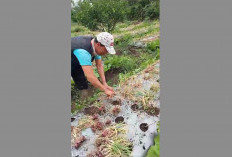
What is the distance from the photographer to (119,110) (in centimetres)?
322

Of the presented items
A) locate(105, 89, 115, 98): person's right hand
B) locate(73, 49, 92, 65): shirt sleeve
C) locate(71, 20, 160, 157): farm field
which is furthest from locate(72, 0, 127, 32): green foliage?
locate(105, 89, 115, 98): person's right hand

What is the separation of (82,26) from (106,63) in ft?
4.28

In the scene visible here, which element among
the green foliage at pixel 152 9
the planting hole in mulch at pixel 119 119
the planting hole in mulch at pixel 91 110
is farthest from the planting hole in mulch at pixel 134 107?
the green foliage at pixel 152 9

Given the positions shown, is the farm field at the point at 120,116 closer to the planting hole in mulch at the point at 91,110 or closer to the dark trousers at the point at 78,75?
the planting hole in mulch at the point at 91,110

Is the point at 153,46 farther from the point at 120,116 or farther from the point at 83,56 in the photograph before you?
the point at 83,56

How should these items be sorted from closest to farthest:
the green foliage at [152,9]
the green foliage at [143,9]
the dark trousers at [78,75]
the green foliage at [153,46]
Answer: the dark trousers at [78,75] < the green foliage at [153,46] < the green foliage at [143,9] < the green foliage at [152,9]

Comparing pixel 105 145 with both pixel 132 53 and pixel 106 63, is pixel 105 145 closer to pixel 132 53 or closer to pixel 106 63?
pixel 106 63

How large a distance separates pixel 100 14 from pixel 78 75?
7.93 feet

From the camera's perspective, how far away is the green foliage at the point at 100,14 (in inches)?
211

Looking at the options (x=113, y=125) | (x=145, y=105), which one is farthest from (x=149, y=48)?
(x=113, y=125)

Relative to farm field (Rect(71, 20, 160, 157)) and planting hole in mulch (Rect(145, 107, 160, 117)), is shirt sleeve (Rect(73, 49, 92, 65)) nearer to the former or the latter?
farm field (Rect(71, 20, 160, 157))

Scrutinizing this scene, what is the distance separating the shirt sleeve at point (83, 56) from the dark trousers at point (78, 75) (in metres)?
0.34

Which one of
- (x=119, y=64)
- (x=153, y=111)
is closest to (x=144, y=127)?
(x=153, y=111)

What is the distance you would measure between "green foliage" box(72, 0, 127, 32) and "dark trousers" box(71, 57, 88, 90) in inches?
77.6
